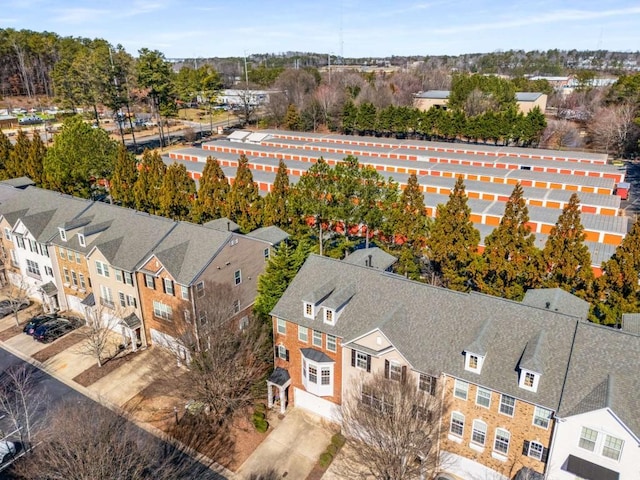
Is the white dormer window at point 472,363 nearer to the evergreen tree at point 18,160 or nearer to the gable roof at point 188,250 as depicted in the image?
the gable roof at point 188,250

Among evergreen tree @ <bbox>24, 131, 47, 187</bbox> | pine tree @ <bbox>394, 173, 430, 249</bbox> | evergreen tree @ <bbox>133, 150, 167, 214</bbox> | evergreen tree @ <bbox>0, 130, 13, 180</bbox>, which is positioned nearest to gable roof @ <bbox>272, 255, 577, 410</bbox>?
pine tree @ <bbox>394, 173, 430, 249</bbox>

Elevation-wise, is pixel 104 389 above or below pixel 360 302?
below

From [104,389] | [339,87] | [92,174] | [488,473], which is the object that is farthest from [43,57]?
[488,473]

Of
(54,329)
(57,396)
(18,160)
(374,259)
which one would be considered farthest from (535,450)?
(18,160)

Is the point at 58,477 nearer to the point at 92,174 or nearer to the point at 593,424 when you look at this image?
the point at 593,424

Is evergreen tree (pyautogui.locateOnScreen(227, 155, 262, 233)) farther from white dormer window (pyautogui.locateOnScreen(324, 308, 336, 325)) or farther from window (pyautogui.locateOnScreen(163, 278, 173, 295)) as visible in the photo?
white dormer window (pyautogui.locateOnScreen(324, 308, 336, 325))
